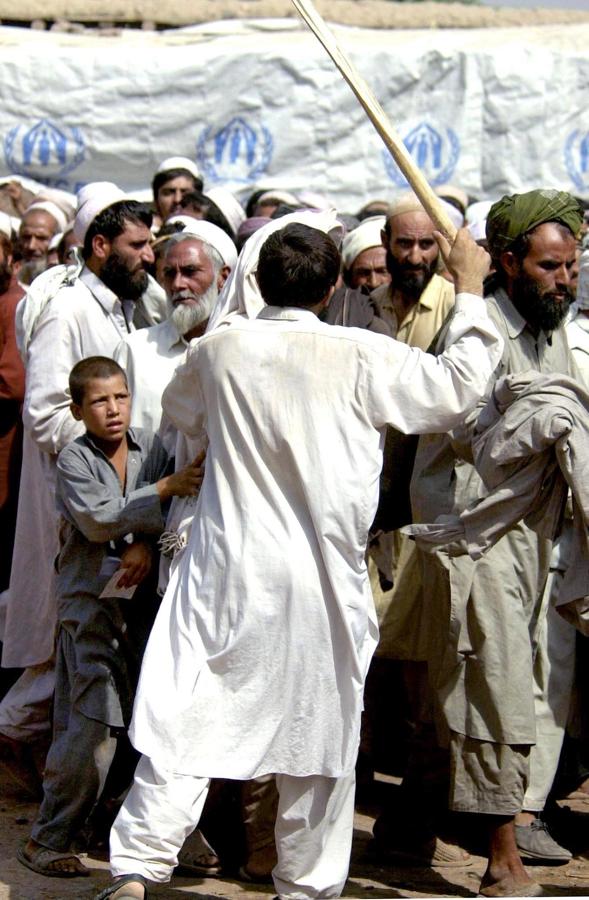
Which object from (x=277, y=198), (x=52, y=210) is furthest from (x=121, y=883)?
(x=52, y=210)

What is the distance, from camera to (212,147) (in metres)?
11.0

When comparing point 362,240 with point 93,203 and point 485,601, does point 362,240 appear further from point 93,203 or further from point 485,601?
point 485,601

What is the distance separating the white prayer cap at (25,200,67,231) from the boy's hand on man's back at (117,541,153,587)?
14.2 feet

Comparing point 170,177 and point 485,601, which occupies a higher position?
point 170,177

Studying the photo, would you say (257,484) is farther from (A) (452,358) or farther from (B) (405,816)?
(B) (405,816)

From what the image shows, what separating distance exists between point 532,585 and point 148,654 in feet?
4.57

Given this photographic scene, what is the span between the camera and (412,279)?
6395 mm

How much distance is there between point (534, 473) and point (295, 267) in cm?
95

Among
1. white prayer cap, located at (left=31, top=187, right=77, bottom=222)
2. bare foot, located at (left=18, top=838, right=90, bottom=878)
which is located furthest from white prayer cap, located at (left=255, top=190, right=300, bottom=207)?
bare foot, located at (left=18, top=838, right=90, bottom=878)

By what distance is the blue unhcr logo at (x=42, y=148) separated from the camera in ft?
35.8

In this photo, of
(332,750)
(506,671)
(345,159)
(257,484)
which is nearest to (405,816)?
(506,671)

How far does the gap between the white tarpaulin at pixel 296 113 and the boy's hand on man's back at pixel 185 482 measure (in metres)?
6.21

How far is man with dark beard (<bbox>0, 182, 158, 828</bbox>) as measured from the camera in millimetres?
5961

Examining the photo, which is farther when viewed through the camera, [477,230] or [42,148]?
[42,148]
